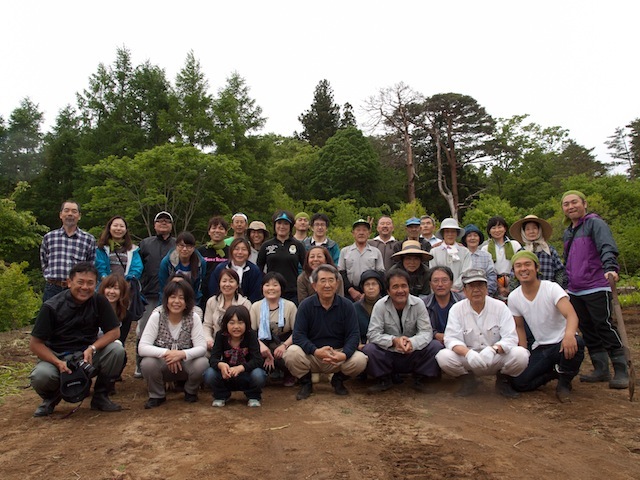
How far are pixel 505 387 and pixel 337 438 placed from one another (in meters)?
1.99

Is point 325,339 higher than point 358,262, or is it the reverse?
point 358,262

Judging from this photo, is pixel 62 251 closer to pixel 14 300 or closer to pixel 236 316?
pixel 236 316

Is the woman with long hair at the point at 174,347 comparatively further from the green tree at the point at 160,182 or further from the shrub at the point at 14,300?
the green tree at the point at 160,182

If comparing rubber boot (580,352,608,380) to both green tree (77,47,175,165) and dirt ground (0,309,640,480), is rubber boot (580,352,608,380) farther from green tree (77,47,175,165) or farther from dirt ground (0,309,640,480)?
green tree (77,47,175,165)

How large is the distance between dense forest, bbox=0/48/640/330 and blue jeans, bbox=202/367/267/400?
15.1m

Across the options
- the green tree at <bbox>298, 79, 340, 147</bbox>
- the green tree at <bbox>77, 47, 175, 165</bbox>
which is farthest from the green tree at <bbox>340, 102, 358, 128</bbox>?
the green tree at <bbox>77, 47, 175, 165</bbox>

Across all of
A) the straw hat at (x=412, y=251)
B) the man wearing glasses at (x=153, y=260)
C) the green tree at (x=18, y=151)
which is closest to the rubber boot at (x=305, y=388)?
the straw hat at (x=412, y=251)

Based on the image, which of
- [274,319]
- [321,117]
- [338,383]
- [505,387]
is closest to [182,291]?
[274,319]

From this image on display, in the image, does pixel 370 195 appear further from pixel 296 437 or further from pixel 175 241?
pixel 296 437

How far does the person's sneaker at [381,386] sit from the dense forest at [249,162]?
1450 centimetres

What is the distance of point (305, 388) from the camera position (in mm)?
4660

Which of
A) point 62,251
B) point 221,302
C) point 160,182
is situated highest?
point 160,182

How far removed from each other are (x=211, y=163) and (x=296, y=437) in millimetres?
17565

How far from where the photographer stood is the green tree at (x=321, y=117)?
3997 centimetres
